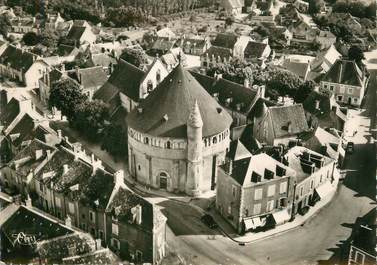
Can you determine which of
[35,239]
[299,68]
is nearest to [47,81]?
[299,68]

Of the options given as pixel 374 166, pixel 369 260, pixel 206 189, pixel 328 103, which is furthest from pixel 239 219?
pixel 328 103

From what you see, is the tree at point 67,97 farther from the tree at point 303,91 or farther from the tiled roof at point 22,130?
the tree at point 303,91

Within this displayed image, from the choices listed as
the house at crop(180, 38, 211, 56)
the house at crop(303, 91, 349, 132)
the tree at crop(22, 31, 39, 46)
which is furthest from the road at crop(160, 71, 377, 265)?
the tree at crop(22, 31, 39, 46)

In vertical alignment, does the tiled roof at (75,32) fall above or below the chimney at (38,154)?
above

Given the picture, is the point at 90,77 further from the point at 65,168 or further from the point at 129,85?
the point at 65,168

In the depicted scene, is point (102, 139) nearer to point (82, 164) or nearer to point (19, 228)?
point (82, 164)

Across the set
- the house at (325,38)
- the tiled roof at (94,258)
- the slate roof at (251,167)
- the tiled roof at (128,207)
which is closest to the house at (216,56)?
the house at (325,38)

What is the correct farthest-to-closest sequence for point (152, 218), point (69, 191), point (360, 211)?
point (360, 211) < point (69, 191) < point (152, 218)
